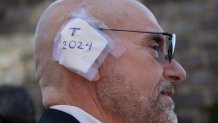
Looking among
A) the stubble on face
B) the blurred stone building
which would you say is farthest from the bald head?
the blurred stone building

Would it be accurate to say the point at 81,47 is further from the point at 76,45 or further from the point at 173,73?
the point at 173,73

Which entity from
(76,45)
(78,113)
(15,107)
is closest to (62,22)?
(76,45)

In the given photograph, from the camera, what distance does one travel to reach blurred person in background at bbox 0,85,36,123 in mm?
2934

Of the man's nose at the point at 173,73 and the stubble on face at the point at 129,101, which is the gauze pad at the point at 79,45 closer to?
the stubble on face at the point at 129,101

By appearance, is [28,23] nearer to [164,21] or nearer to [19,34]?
[19,34]

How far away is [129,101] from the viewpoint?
7.61 feet

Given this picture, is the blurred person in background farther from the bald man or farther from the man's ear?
the man's ear

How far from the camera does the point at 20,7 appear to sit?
7.01m

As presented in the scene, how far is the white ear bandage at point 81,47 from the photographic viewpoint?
237cm

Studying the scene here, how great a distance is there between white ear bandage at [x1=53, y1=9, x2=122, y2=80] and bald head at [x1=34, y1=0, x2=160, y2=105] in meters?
0.03

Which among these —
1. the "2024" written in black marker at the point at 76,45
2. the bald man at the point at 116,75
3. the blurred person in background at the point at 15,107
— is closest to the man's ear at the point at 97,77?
the bald man at the point at 116,75

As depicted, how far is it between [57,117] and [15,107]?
0.81 m

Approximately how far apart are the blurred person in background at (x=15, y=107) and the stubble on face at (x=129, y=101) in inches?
28.7

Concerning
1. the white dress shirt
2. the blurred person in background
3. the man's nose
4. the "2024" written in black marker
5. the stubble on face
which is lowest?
the blurred person in background
